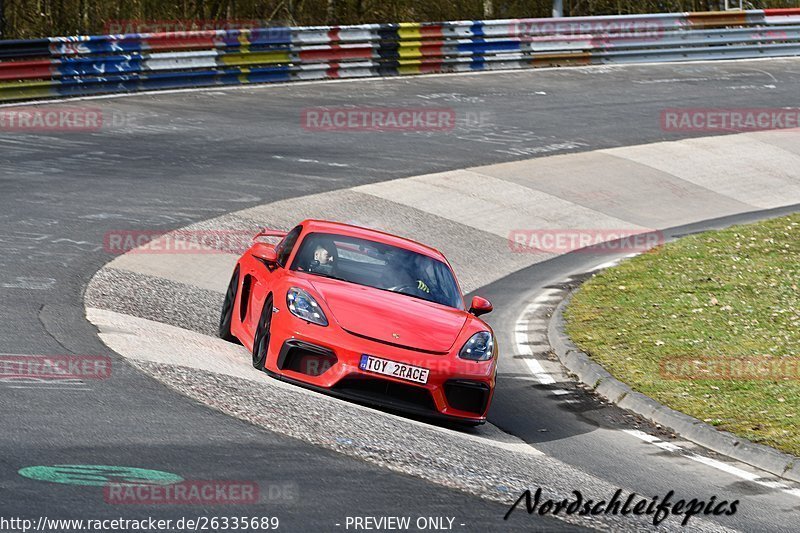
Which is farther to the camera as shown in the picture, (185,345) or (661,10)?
(661,10)

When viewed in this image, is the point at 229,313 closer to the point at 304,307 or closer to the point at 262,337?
the point at 262,337

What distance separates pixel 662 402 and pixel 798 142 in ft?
57.7

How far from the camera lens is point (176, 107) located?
78.8ft

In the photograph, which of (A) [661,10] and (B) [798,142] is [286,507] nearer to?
(B) [798,142]

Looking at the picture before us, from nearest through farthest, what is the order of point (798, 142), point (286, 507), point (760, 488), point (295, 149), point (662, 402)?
point (286, 507)
point (760, 488)
point (662, 402)
point (295, 149)
point (798, 142)

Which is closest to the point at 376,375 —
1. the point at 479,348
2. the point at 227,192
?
the point at 479,348

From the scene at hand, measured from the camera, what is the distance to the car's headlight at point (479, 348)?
9617mm

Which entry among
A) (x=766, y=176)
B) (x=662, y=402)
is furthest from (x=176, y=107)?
(x=662, y=402)

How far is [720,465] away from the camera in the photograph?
909 cm

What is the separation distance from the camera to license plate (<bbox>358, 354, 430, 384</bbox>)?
9195 millimetres

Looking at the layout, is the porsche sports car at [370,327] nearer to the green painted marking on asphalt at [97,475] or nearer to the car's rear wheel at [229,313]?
the car's rear wheel at [229,313]

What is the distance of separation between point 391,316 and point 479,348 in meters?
0.77

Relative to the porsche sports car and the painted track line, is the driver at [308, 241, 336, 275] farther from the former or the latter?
the painted track line

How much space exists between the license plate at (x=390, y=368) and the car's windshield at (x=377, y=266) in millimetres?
1282
